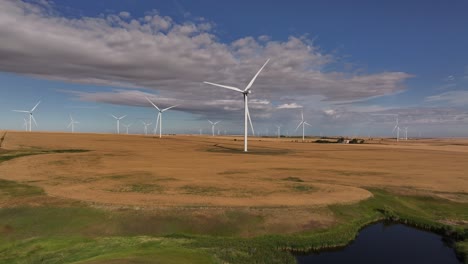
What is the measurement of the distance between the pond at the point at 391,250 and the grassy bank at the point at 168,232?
89 cm

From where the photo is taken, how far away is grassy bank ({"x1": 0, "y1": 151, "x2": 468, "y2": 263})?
78.1ft

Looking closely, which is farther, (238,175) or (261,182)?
(238,175)

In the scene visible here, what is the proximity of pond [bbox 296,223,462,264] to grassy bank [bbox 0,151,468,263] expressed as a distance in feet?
2.91

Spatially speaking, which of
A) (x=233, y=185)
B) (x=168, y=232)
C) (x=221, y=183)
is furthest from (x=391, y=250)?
(x=221, y=183)

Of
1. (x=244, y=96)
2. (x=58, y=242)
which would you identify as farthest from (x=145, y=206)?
(x=244, y=96)

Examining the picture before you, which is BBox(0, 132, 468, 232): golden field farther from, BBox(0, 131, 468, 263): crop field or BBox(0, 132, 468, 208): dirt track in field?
BBox(0, 131, 468, 263): crop field

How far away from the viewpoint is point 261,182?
4850 centimetres

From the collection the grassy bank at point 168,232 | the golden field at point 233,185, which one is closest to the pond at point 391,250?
the grassy bank at point 168,232

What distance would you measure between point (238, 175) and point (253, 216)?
22.8 metres

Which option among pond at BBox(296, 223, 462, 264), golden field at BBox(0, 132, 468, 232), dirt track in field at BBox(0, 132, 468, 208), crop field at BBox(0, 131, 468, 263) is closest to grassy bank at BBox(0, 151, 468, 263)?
crop field at BBox(0, 131, 468, 263)

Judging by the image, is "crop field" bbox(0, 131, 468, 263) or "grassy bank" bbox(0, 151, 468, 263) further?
"crop field" bbox(0, 131, 468, 263)

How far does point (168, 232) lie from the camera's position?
96.7 ft

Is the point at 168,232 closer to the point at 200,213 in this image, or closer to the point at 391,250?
the point at 200,213

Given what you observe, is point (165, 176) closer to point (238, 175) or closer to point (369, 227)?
point (238, 175)
